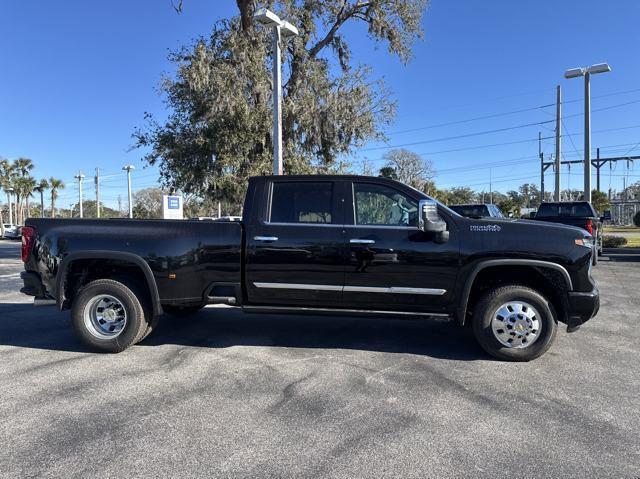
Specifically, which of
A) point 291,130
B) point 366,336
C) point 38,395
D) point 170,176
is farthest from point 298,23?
point 38,395

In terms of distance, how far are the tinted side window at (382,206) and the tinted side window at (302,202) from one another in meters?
0.33

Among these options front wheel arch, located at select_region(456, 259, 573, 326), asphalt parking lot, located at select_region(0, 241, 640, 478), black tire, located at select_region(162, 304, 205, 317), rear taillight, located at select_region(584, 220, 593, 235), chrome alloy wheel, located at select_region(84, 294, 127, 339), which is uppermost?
rear taillight, located at select_region(584, 220, 593, 235)

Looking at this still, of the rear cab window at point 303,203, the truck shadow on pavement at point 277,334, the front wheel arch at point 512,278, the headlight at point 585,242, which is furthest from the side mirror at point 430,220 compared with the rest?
the truck shadow on pavement at point 277,334

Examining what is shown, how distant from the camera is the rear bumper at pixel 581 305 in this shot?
518 cm

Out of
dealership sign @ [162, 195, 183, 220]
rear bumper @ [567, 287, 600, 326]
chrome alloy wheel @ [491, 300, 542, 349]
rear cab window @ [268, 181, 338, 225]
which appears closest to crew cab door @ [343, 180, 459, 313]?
rear cab window @ [268, 181, 338, 225]

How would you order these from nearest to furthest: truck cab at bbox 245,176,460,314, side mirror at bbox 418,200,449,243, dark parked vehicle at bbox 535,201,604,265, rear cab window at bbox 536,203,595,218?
1. side mirror at bbox 418,200,449,243
2. truck cab at bbox 245,176,460,314
3. dark parked vehicle at bbox 535,201,604,265
4. rear cab window at bbox 536,203,595,218

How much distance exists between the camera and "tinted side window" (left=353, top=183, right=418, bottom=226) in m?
5.48

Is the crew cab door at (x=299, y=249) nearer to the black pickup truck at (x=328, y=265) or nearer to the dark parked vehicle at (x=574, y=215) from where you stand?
the black pickup truck at (x=328, y=265)

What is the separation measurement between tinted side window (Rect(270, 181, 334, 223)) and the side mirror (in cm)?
103

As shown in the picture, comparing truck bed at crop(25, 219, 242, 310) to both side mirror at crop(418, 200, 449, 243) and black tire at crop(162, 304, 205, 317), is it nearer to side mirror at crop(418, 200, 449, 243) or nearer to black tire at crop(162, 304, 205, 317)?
black tire at crop(162, 304, 205, 317)

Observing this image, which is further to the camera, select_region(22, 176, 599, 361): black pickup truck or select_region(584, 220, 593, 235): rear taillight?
select_region(584, 220, 593, 235): rear taillight

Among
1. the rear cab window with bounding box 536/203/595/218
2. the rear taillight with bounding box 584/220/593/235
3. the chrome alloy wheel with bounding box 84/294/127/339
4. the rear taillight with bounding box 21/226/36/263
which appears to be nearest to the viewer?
the chrome alloy wheel with bounding box 84/294/127/339

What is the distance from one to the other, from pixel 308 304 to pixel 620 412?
10.2 ft

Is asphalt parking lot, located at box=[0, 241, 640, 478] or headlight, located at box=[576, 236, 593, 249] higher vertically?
headlight, located at box=[576, 236, 593, 249]
